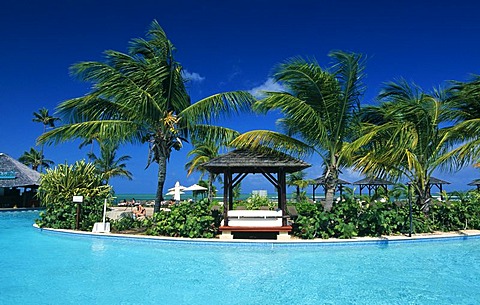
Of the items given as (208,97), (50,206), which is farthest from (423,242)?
(50,206)

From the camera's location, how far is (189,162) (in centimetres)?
2342

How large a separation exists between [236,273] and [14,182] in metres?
22.1

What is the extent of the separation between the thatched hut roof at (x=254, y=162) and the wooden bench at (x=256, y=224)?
4.28 ft

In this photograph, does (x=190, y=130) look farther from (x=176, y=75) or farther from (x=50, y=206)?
(x=50, y=206)

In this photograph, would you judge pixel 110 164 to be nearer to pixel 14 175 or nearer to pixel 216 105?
pixel 14 175

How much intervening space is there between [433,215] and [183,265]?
8.12 meters

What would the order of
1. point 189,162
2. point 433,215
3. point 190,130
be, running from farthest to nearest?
point 189,162, point 190,130, point 433,215

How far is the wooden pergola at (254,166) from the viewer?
30.5 ft

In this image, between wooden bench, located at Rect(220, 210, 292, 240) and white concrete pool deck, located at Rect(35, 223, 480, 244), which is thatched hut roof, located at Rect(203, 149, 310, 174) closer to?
wooden bench, located at Rect(220, 210, 292, 240)

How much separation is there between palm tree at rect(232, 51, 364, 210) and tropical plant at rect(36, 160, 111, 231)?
19.1 ft

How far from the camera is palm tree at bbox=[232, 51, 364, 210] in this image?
9000 millimetres

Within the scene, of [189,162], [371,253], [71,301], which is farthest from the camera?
[189,162]

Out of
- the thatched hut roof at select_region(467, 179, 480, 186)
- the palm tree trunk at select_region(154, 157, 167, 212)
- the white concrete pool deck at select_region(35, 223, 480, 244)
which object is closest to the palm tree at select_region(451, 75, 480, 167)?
the white concrete pool deck at select_region(35, 223, 480, 244)

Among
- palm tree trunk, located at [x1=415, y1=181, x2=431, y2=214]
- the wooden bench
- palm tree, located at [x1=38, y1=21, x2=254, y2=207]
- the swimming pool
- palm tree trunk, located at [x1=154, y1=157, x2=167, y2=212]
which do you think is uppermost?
palm tree, located at [x1=38, y1=21, x2=254, y2=207]
